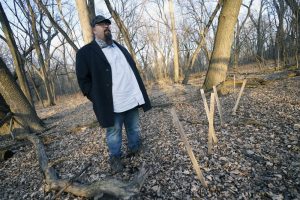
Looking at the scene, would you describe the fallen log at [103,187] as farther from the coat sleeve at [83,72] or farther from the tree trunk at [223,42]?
the tree trunk at [223,42]

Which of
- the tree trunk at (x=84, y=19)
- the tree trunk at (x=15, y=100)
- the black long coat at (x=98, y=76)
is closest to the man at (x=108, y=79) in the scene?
the black long coat at (x=98, y=76)

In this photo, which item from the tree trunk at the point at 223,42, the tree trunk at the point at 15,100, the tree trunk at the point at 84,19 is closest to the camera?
the tree trunk at the point at 84,19

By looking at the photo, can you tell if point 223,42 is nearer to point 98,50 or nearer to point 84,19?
point 84,19

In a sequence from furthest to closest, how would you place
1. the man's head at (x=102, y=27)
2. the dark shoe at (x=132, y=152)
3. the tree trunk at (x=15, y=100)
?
the tree trunk at (x=15, y=100) < the dark shoe at (x=132, y=152) < the man's head at (x=102, y=27)

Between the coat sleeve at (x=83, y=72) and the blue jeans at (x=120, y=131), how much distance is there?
604 mm

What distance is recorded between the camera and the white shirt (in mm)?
3330

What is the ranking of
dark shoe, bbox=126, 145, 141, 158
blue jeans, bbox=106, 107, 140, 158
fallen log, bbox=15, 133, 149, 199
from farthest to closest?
dark shoe, bbox=126, 145, 141, 158 < blue jeans, bbox=106, 107, 140, 158 < fallen log, bbox=15, 133, 149, 199

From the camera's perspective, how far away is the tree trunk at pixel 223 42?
7.51 m

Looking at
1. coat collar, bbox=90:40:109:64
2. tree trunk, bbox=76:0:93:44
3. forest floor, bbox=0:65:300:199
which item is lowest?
forest floor, bbox=0:65:300:199

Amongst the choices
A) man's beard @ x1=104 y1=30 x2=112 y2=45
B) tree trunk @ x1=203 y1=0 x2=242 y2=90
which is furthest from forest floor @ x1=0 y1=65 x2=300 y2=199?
man's beard @ x1=104 y1=30 x2=112 y2=45

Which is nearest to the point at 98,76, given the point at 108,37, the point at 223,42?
the point at 108,37

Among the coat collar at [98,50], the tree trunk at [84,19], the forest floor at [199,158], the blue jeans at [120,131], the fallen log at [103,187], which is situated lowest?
the forest floor at [199,158]

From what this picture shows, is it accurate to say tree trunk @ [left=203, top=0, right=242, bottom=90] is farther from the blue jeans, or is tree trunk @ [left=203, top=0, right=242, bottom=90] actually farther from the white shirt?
the white shirt

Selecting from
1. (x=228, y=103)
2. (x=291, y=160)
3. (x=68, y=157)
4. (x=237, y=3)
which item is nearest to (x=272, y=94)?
(x=228, y=103)
